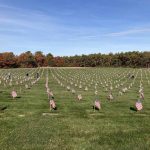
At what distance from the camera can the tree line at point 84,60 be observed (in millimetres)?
165375

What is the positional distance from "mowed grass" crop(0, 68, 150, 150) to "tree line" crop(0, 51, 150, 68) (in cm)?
14364

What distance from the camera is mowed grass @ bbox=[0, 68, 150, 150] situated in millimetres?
13727

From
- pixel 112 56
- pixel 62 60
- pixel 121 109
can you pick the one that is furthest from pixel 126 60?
pixel 121 109

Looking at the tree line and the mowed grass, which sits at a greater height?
the tree line

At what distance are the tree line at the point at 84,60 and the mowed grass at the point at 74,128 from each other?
144 meters

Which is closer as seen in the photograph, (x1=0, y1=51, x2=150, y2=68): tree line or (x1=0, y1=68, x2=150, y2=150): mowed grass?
(x1=0, y1=68, x2=150, y2=150): mowed grass

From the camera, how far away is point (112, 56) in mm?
188750

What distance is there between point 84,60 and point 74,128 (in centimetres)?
18344

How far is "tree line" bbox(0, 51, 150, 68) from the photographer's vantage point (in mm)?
165375

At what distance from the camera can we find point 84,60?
19988 cm

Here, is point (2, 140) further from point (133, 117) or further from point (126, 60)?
point (126, 60)

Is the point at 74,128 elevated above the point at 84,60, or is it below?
below

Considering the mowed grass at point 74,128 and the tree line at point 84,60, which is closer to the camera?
the mowed grass at point 74,128

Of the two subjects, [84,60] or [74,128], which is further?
[84,60]
